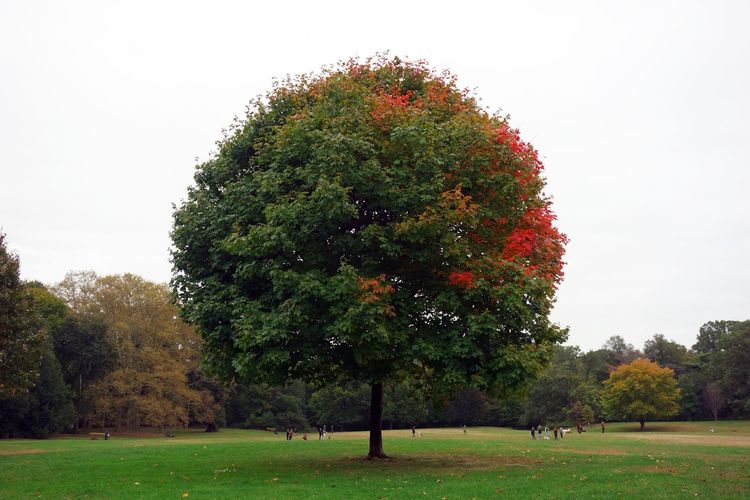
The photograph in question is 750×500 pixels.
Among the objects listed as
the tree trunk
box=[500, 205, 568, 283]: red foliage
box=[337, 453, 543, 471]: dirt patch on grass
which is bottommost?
box=[337, 453, 543, 471]: dirt patch on grass

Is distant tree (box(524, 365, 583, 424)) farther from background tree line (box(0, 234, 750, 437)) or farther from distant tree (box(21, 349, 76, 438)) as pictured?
distant tree (box(21, 349, 76, 438))

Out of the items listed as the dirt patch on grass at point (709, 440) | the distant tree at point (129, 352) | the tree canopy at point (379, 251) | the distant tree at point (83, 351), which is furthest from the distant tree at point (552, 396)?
the tree canopy at point (379, 251)

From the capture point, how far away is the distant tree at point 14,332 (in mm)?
38812

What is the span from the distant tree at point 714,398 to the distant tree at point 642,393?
32.7ft

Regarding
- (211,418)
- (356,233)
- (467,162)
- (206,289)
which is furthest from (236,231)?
(211,418)

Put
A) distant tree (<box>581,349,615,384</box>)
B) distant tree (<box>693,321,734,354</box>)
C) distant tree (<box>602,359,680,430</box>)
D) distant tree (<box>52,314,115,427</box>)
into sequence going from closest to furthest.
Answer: distant tree (<box>52,314,115,427</box>) < distant tree (<box>602,359,680,430</box>) < distant tree (<box>581,349,615,384</box>) < distant tree (<box>693,321,734,354</box>)

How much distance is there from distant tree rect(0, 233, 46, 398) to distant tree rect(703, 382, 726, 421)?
9602cm

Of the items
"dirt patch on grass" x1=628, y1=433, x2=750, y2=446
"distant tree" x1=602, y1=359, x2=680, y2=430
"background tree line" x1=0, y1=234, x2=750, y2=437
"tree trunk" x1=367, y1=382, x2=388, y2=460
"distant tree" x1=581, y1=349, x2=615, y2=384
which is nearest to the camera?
"tree trunk" x1=367, y1=382, x2=388, y2=460

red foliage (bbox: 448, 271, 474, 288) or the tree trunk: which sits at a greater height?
red foliage (bbox: 448, 271, 474, 288)

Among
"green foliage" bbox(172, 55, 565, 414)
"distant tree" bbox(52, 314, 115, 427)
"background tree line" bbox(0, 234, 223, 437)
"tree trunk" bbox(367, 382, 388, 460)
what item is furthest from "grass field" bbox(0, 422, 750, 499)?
"distant tree" bbox(52, 314, 115, 427)

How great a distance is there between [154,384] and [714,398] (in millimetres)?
85393

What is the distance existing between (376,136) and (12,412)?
2323 inches

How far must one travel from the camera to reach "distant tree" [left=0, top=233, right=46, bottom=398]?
3881cm

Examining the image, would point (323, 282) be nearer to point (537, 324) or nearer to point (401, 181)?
point (401, 181)
